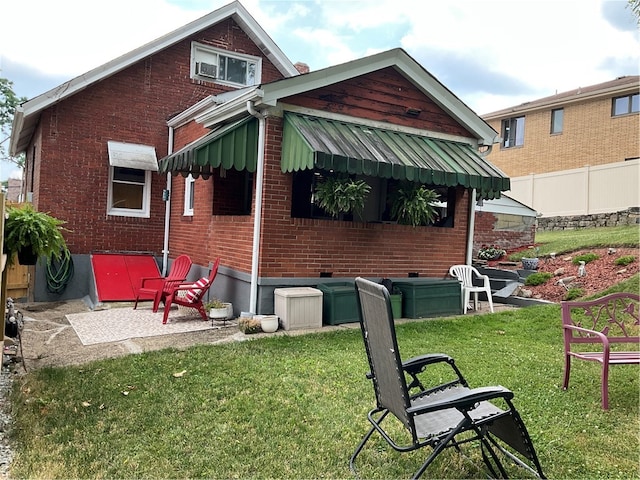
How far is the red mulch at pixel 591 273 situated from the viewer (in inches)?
384

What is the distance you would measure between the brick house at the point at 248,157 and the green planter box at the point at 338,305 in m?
0.50

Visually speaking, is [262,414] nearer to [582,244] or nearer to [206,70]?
[206,70]

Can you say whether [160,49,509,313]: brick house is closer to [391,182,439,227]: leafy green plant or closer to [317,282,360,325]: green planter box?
[391,182,439,227]: leafy green plant

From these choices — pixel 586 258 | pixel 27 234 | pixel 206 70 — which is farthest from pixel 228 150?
pixel 586 258

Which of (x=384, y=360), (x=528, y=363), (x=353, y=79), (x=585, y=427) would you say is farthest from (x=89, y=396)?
(x=353, y=79)

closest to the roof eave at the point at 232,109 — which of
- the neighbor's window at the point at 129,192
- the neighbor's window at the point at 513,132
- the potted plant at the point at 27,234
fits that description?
the neighbor's window at the point at 129,192

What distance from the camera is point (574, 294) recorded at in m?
9.59

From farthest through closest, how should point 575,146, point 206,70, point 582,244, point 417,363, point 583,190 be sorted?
point 575,146 < point 583,190 < point 206,70 < point 582,244 < point 417,363

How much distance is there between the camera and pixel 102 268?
36.2ft

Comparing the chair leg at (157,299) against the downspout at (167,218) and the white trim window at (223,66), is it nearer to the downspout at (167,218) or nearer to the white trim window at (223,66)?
the downspout at (167,218)

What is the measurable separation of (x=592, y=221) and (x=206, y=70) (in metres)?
15.5

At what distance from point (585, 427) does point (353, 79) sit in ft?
22.2

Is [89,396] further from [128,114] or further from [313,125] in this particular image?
[128,114]

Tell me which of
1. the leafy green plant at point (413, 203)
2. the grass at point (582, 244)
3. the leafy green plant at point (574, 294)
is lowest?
the leafy green plant at point (574, 294)
